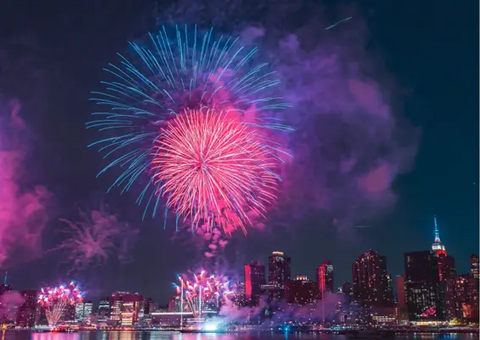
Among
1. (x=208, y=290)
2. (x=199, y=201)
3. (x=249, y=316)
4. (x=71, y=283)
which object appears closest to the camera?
(x=199, y=201)

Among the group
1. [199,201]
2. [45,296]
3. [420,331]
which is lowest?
[420,331]

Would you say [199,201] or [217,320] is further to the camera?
[217,320]

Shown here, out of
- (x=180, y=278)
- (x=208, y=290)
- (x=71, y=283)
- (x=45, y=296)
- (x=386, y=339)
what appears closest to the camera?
(x=180, y=278)

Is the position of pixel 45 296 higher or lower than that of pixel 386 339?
higher

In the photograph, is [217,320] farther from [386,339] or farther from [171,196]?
[171,196]

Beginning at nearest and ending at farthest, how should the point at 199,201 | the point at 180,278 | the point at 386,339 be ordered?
1. the point at 199,201
2. the point at 180,278
3. the point at 386,339

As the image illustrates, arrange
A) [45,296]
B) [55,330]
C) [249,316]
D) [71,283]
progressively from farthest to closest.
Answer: [249,316] < [55,330] < [45,296] < [71,283]

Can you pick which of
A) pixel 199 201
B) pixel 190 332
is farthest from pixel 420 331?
pixel 199 201

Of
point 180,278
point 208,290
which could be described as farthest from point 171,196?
point 208,290

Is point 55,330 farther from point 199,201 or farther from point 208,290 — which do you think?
point 199,201
